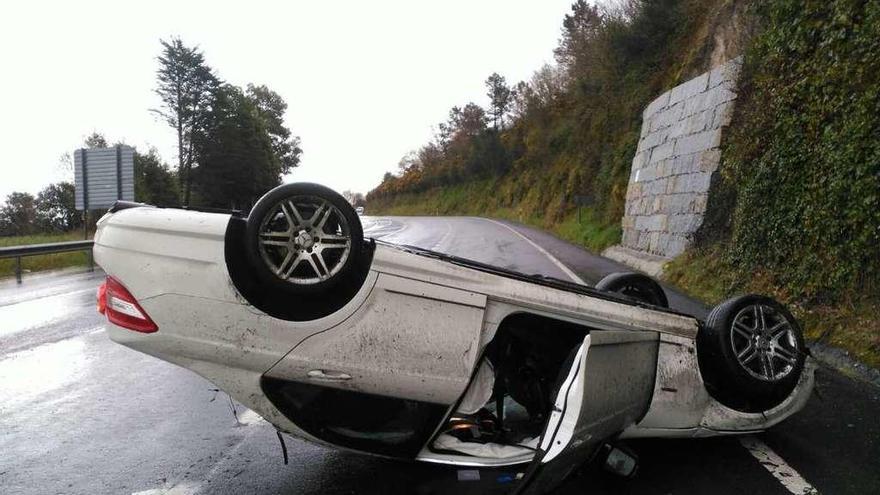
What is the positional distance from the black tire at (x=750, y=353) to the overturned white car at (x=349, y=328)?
0.60 meters

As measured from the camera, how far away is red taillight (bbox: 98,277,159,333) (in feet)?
9.82

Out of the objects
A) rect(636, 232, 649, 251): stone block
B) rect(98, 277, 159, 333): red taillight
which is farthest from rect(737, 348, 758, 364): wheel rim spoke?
rect(636, 232, 649, 251): stone block

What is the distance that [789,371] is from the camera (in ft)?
13.0

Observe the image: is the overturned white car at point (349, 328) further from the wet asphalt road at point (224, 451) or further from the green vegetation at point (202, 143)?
the green vegetation at point (202, 143)

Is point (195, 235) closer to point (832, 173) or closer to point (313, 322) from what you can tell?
point (313, 322)

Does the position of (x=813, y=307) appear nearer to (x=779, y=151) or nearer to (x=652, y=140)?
(x=779, y=151)

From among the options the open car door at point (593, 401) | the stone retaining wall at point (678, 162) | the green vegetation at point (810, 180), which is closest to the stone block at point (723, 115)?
the stone retaining wall at point (678, 162)

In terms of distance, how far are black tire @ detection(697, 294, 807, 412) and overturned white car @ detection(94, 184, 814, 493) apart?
596 millimetres

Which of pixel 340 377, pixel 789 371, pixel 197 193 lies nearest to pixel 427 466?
pixel 340 377

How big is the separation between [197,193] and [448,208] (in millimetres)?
27897

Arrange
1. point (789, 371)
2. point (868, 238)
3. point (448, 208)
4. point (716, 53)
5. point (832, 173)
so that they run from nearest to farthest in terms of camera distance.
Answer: point (789, 371) → point (868, 238) → point (832, 173) → point (716, 53) → point (448, 208)

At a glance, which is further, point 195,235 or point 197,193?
point 197,193

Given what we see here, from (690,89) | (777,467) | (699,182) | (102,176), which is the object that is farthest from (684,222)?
(102,176)

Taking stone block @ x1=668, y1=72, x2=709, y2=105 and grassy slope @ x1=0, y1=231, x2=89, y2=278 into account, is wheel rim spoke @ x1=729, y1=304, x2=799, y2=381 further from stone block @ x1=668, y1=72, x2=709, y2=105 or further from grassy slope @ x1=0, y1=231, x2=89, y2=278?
grassy slope @ x1=0, y1=231, x2=89, y2=278
